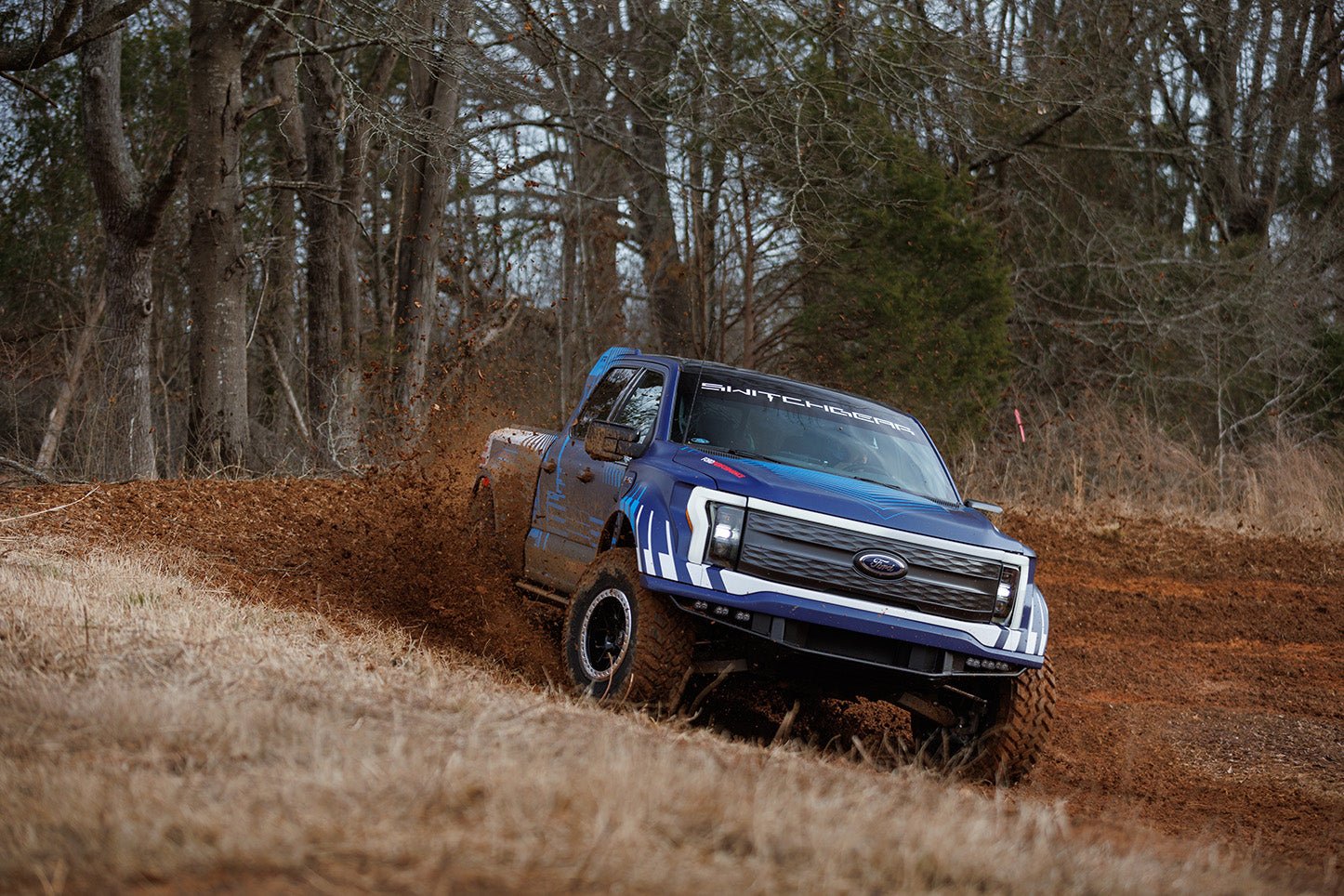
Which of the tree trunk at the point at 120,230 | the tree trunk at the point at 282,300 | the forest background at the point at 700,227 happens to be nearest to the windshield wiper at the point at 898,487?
the forest background at the point at 700,227

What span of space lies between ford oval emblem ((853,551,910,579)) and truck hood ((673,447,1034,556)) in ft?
0.53

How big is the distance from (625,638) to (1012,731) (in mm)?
1918

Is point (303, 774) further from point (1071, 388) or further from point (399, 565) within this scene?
point (1071, 388)

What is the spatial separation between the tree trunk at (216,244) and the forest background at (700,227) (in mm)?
36

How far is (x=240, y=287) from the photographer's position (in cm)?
1500

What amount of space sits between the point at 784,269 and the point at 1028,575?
15.5 m

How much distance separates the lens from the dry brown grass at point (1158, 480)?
650 inches

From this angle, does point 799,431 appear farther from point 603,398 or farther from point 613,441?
point 603,398

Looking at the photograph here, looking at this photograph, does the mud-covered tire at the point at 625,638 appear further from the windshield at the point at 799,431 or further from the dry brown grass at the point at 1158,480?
the dry brown grass at the point at 1158,480

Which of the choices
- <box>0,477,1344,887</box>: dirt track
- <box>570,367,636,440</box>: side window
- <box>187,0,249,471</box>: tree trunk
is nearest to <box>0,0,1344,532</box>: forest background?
<box>187,0,249,471</box>: tree trunk

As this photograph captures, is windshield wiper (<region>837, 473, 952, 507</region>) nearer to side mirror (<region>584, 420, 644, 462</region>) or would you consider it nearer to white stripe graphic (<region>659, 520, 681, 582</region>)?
side mirror (<region>584, 420, 644, 462</region>)

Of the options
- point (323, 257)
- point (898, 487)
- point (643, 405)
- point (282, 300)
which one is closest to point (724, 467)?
point (898, 487)

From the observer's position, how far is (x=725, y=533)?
19.6 feet

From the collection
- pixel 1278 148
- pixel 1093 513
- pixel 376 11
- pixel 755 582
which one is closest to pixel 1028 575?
pixel 755 582
